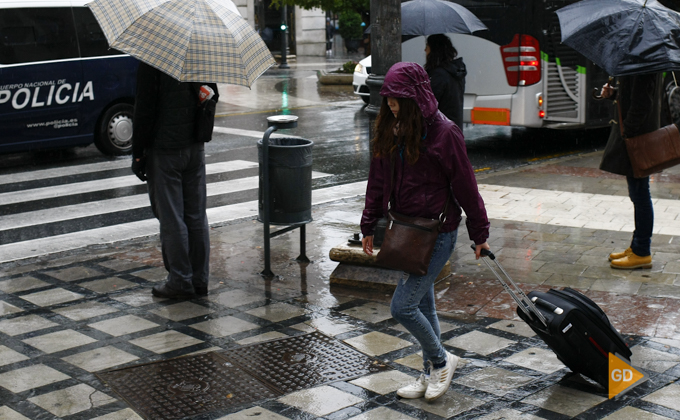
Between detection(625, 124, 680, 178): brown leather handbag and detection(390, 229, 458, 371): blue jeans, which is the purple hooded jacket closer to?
detection(390, 229, 458, 371): blue jeans

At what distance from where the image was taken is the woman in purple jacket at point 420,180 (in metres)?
4.04

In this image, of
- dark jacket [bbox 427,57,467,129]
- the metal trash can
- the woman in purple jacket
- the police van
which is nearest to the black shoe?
the metal trash can

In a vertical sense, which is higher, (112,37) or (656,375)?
(112,37)

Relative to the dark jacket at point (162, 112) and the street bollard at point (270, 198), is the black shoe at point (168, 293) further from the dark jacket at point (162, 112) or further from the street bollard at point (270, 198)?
the dark jacket at point (162, 112)

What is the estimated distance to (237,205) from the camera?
9414 mm

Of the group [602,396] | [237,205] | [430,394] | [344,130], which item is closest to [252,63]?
[430,394]

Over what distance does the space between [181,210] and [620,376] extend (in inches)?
128

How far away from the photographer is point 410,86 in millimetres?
4008

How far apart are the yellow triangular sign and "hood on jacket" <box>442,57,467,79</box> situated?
142 inches

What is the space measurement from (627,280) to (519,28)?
648 cm

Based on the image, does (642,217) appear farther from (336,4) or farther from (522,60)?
(336,4)

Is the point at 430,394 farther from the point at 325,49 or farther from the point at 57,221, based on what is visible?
the point at 325,49

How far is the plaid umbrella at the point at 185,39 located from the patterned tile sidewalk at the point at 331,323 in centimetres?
164

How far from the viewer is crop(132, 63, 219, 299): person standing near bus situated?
19.2ft
